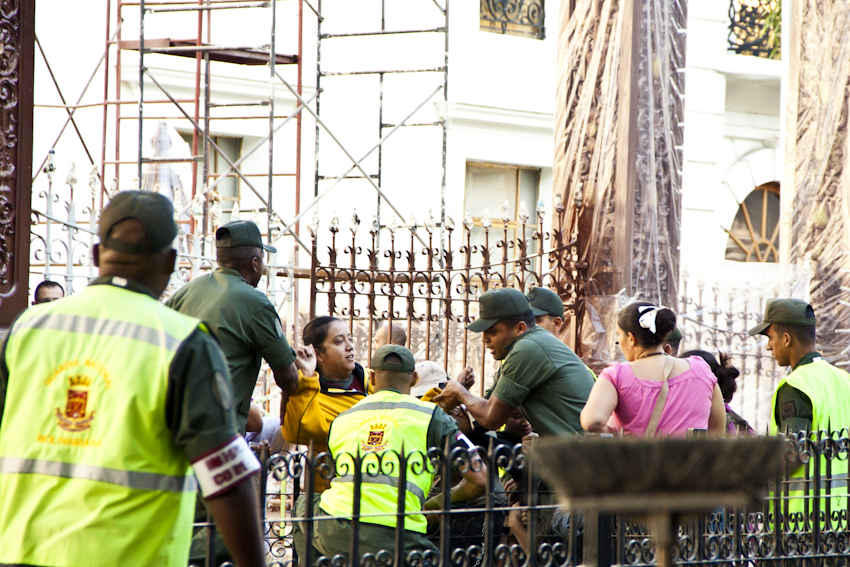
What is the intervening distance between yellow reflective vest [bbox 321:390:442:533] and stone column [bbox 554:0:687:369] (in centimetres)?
331

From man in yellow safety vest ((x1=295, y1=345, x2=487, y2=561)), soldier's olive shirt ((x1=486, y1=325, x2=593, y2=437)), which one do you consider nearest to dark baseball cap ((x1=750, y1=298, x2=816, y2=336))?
soldier's olive shirt ((x1=486, y1=325, x2=593, y2=437))

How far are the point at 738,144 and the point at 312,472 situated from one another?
14.0 metres

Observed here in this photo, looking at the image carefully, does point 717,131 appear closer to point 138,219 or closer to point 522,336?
point 522,336

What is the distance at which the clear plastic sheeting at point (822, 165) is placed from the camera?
29.2 ft

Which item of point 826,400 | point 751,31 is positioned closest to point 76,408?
point 826,400

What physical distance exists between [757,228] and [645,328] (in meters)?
12.4

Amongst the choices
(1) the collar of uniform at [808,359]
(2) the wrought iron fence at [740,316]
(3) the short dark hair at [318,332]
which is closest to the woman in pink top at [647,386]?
(1) the collar of uniform at [808,359]

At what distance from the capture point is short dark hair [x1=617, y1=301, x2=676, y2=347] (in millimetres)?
4663

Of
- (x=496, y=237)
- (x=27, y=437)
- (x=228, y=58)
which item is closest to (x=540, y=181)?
(x=496, y=237)

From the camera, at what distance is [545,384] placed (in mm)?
5031

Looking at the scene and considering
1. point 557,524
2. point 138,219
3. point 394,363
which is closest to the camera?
point 138,219

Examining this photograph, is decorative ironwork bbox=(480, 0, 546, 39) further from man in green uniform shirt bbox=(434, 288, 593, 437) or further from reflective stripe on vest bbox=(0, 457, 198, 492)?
reflective stripe on vest bbox=(0, 457, 198, 492)

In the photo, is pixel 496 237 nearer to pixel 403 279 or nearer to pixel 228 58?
pixel 228 58

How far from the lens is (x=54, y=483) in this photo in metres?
2.33
